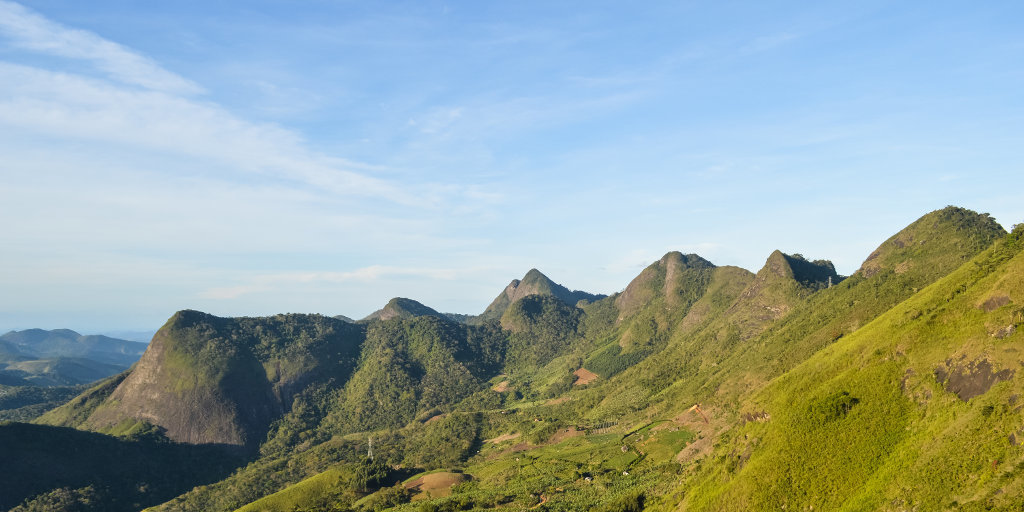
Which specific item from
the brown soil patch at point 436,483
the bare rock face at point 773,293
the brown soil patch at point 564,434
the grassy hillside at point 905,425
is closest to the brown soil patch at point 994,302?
the grassy hillside at point 905,425

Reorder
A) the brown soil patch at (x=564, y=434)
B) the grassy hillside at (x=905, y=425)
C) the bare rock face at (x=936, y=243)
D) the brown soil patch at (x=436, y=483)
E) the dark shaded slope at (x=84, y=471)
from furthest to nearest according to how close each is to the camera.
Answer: the dark shaded slope at (x=84, y=471)
the brown soil patch at (x=564, y=434)
the bare rock face at (x=936, y=243)
the brown soil patch at (x=436, y=483)
the grassy hillside at (x=905, y=425)

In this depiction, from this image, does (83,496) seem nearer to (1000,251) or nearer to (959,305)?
(959,305)

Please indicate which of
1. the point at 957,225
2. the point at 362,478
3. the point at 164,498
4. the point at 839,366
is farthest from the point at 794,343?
the point at 164,498

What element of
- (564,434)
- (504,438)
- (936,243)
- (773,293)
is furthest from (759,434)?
(773,293)

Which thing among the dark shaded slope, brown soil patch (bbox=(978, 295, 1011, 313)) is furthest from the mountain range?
the dark shaded slope

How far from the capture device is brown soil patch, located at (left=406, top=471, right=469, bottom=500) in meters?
129

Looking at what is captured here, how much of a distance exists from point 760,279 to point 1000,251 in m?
105

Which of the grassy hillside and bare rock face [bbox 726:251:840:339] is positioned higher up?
bare rock face [bbox 726:251:840:339]

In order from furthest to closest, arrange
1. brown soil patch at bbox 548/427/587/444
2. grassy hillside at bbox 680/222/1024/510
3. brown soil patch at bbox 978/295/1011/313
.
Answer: brown soil patch at bbox 548/427/587/444 < brown soil patch at bbox 978/295/1011/313 < grassy hillside at bbox 680/222/1024/510

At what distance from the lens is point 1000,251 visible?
85875mm

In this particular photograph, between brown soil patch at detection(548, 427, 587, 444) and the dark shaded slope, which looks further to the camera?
the dark shaded slope

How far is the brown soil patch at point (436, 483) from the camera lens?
5069 inches

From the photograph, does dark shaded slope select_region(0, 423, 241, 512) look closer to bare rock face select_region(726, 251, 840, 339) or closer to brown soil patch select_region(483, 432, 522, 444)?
brown soil patch select_region(483, 432, 522, 444)

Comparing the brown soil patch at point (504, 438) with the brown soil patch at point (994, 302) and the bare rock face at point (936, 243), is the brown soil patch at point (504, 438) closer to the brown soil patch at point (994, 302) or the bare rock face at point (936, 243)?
the bare rock face at point (936, 243)
